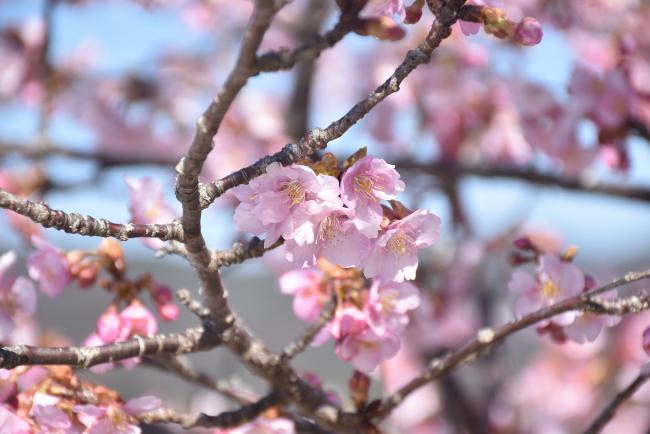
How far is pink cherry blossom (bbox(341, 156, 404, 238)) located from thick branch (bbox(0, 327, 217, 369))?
31cm

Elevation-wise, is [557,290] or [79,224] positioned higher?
[557,290]

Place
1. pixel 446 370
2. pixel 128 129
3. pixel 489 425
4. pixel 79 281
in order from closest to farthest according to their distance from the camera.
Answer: pixel 446 370, pixel 79 281, pixel 489 425, pixel 128 129

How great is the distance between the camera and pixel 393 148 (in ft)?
10.3

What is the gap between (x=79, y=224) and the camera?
858 millimetres

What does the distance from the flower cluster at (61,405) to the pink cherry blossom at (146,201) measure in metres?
→ 0.30

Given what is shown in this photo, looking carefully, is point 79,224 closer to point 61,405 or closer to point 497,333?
point 61,405

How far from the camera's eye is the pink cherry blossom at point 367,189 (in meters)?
0.92

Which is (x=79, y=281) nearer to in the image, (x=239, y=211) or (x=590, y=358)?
(x=239, y=211)

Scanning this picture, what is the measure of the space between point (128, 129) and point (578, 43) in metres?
2.07

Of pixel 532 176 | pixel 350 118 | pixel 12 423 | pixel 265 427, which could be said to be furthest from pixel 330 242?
pixel 532 176

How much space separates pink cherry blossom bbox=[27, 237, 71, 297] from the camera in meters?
1.24

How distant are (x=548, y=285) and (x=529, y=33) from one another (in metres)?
0.39

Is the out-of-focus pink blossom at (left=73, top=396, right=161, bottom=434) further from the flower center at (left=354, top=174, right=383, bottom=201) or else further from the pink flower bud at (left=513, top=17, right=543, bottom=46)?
the pink flower bud at (left=513, top=17, right=543, bottom=46)

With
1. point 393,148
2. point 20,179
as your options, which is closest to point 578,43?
point 393,148
